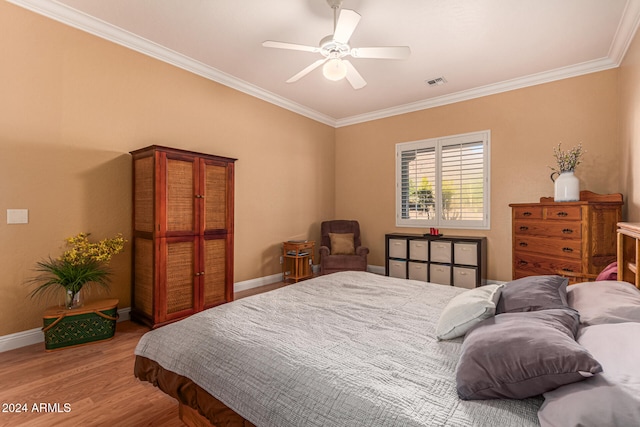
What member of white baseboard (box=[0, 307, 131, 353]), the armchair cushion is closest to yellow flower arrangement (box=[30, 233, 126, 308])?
white baseboard (box=[0, 307, 131, 353])

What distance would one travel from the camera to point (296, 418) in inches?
41.1

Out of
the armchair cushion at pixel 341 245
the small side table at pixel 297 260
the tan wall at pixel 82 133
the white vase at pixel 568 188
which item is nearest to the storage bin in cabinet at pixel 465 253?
the white vase at pixel 568 188

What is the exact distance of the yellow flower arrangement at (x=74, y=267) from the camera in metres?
2.65

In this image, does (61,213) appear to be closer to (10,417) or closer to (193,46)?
(10,417)

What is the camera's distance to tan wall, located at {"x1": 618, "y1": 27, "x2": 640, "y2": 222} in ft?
9.51

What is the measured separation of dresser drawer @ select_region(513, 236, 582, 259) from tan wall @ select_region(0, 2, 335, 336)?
140 inches

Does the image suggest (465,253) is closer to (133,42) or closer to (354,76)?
(354,76)

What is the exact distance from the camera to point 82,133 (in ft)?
9.61

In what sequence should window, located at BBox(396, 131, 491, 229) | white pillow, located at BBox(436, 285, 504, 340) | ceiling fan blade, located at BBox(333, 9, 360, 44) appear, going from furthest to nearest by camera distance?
window, located at BBox(396, 131, 491, 229), ceiling fan blade, located at BBox(333, 9, 360, 44), white pillow, located at BBox(436, 285, 504, 340)

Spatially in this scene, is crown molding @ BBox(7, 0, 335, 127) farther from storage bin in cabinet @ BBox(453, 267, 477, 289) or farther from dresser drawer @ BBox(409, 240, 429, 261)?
storage bin in cabinet @ BBox(453, 267, 477, 289)

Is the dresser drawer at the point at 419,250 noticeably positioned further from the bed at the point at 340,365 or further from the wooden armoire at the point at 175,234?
the wooden armoire at the point at 175,234

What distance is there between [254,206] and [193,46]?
2.17 m

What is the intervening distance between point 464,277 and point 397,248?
3.47ft

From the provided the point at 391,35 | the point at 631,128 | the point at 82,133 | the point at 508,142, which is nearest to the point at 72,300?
the point at 82,133
